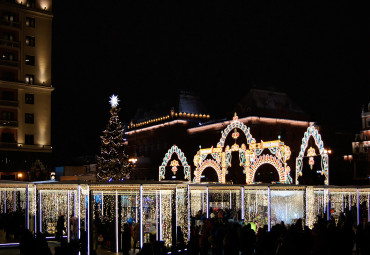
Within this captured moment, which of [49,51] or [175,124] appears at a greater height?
[49,51]

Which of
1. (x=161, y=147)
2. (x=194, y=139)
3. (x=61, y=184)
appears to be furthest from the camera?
(x=161, y=147)

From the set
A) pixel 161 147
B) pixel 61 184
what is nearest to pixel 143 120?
pixel 161 147

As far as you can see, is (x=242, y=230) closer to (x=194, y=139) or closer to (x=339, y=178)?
(x=339, y=178)

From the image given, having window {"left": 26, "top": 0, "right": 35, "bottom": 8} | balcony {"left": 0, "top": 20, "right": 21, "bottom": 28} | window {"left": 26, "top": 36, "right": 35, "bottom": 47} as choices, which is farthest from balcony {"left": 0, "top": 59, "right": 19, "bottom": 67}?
window {"left": 26, "top": 0, "right": 35, "bottom": 8}

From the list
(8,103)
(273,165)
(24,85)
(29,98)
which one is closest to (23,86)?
(24,85)

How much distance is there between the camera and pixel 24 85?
49562 mm

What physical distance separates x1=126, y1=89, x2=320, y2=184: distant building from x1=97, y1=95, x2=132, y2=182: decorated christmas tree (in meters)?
14.2

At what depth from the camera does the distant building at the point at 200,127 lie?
194ft

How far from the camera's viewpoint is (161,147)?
7988cm

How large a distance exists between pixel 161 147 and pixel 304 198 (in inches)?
2330

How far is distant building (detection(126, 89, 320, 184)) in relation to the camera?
59.3 metres

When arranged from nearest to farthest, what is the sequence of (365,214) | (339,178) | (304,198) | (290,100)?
1. (304,198)
2. (365,214)
3. (339,178)
4. (290,100)

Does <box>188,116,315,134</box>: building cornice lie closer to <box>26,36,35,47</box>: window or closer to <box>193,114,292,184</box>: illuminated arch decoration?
<box>193,114,292,184</box>: illuminated arch decoration

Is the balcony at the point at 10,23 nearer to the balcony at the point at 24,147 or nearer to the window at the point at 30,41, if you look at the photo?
the window at the point at 30,41
